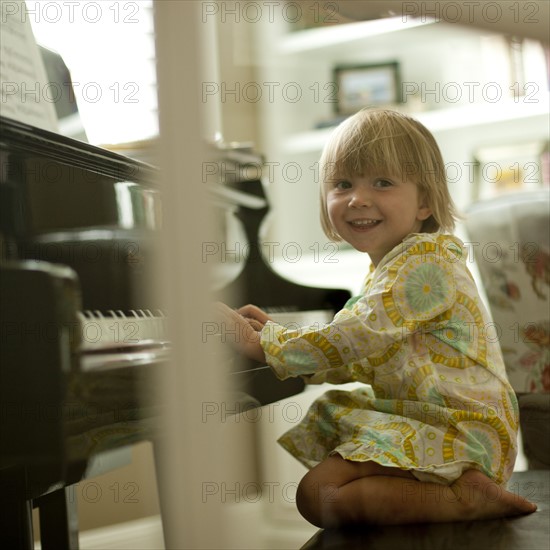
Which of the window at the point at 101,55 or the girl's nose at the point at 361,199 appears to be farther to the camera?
the window at the point at 101,55

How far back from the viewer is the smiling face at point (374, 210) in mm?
Result: 1134

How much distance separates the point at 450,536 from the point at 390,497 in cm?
10

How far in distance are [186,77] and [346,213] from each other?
2.45 ft

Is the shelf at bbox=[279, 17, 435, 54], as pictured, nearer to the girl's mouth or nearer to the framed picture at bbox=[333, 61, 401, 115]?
the framed picture at bbox=[333, 61, 401, 115]

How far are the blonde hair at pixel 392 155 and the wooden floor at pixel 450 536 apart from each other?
437mm

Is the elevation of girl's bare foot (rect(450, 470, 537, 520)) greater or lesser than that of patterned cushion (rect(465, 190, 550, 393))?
lesser

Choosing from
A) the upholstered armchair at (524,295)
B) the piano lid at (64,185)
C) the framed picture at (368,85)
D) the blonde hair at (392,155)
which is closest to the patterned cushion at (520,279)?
the upholstered armchair at (524,295)

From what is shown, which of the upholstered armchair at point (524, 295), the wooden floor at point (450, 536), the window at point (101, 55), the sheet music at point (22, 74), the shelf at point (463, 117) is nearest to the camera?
the wooden floor at point (450, 536)

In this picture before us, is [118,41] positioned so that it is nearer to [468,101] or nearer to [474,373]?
[474,373]

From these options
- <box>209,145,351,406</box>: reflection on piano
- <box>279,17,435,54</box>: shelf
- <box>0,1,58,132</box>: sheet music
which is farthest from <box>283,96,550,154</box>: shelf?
<box>0,1,58,132</box>: sheet music

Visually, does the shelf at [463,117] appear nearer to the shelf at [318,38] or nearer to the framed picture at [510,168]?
the framed picture at [510,168]

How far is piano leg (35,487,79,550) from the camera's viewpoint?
145 centimetres

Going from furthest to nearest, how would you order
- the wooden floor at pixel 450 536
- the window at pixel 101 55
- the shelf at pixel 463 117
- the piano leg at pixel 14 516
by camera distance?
1. the shelf at pixel 463 117
2. the window at pixel 101 55
3. the piano leg at pixel 14 516
4. the wooden floor at pixel 450 536

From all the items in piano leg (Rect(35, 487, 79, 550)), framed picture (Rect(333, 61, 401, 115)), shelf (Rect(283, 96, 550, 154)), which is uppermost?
framed picture (Rect(333, 61, 401, 115))
